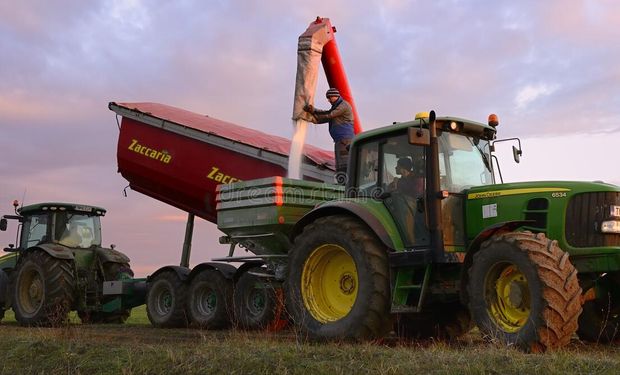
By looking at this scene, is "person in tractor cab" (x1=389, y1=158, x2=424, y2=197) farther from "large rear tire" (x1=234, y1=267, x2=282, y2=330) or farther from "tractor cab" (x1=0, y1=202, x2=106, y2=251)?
"tractor cab" (x1=0, y1=202, x2=106, y2=251)

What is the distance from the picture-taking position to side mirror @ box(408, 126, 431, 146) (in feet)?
23.0

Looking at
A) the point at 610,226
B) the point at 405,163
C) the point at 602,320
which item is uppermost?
the point at 405,163

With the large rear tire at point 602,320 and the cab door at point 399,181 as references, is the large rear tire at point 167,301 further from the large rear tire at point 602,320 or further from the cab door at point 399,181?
the large rear tire at point 602,320

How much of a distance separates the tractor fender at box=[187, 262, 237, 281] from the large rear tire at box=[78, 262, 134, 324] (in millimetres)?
2037

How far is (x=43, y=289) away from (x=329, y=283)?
21.2ft

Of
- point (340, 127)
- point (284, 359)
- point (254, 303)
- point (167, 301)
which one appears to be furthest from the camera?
point (167, 301)

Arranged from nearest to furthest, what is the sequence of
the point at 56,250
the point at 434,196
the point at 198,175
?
the point at 434,196 < the point at 198,175 < the point at 56,250

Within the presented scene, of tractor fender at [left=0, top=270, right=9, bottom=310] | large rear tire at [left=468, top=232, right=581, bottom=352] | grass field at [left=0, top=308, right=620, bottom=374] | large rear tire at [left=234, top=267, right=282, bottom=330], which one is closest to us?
grass field at [left=0, top=308, right=620, bottom=374]

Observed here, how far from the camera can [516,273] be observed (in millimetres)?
6605

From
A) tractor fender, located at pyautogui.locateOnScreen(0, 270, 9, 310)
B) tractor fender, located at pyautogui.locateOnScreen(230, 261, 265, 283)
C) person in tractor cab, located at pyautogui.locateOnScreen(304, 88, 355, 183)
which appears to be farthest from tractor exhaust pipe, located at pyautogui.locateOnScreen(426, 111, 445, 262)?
tractor fender, located at pyautogui.locateOnScreen(0, 270, 9, 310)

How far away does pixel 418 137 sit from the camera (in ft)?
23.1

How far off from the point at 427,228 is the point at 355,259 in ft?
2.62

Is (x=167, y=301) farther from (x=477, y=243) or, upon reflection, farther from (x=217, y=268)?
(x=477, y=243)

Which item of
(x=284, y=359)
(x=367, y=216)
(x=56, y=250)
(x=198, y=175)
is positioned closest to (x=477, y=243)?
(x=367, y=216)
